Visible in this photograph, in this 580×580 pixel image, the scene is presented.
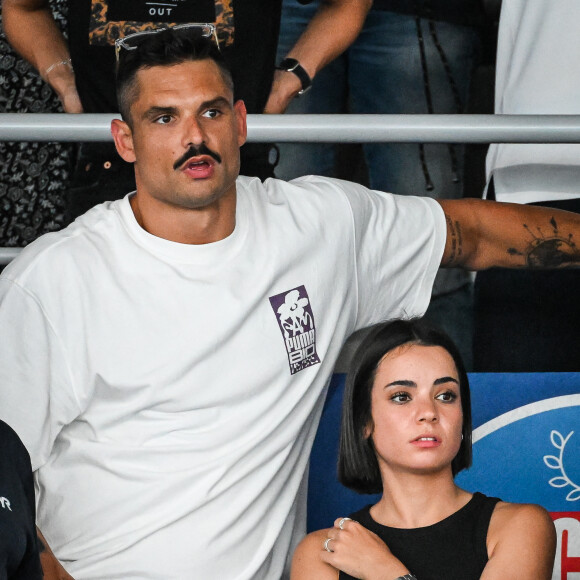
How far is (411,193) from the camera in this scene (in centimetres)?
277

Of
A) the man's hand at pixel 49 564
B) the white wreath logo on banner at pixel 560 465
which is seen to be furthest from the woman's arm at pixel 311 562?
the white wreath logo on banner at pixel 560 465

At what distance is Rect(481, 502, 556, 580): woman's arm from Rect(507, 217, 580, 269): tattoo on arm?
550 mm

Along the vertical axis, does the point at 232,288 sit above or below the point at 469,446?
above

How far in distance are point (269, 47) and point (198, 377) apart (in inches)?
30.7

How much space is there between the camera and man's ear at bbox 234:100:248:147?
6.86ft

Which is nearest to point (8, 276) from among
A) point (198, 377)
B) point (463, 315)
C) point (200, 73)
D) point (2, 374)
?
point (2, 374)

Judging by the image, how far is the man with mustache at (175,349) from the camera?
1.91 m

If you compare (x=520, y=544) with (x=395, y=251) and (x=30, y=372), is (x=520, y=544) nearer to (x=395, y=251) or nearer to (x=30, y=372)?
(x=395, y=251)

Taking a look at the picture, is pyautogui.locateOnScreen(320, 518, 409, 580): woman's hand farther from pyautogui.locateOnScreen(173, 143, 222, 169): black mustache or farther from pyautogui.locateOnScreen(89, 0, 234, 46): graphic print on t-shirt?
pyautogui.locateOnScreen(89, 0, 234, 46): graphic print on t-shirt

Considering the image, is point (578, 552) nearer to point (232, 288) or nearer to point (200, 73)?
point (232, 288)

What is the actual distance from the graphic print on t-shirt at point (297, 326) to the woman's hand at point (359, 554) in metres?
0.32

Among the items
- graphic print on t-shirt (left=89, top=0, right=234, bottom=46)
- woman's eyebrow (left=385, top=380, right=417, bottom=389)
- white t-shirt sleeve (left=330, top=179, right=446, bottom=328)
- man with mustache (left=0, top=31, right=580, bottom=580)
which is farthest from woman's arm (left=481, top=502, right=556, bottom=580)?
graphic print on t-shirt (left=89, top=0, right=234, bottom=46)

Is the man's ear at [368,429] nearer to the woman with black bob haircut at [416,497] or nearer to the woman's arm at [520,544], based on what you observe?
the woman with black bob haircut at [416,497]

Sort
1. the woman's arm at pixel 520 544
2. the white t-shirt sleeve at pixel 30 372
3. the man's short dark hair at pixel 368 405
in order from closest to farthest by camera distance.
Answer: the woman's arm at pixel 520 544, the white t-shirt sleeve at pixel 30 372, the man's short dark hair at pixel 368 405
